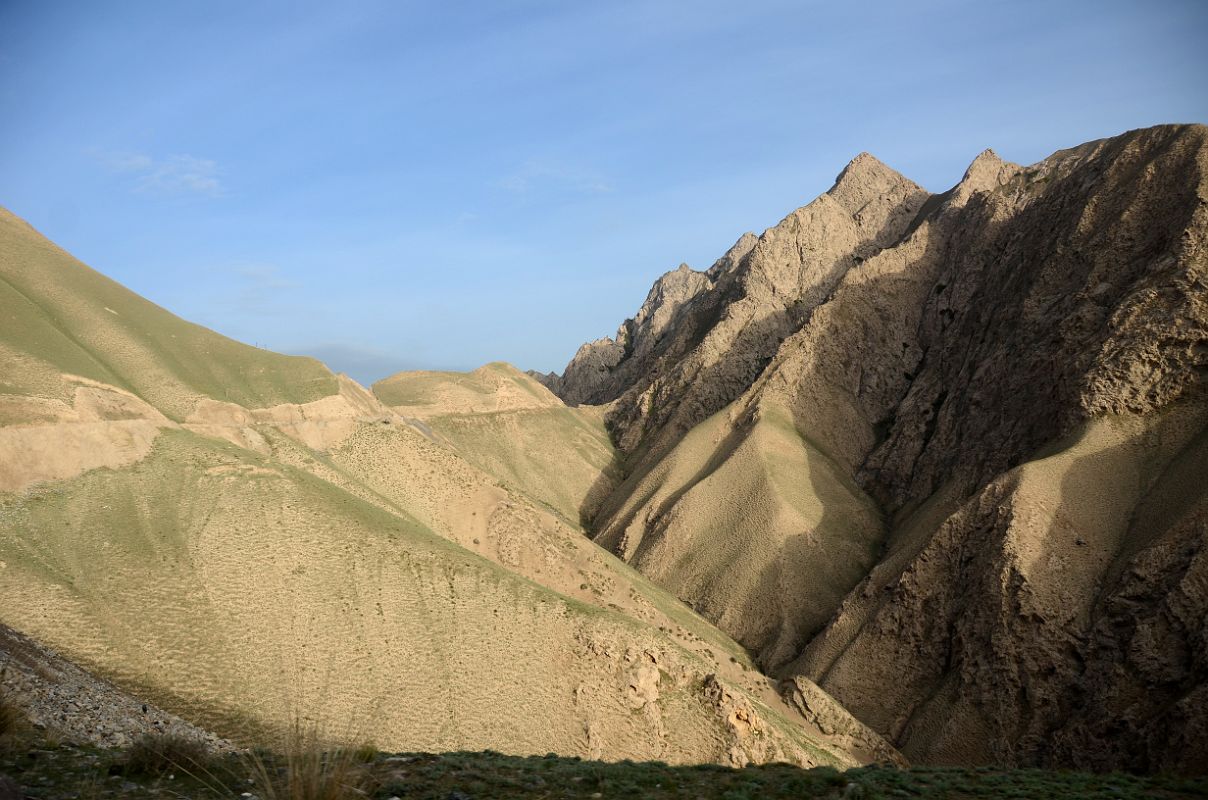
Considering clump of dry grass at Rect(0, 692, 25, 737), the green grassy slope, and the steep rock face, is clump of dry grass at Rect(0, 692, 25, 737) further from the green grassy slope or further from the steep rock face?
the steep rock face

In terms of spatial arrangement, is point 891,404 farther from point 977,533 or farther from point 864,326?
point 977,533

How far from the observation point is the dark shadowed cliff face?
1486 inches

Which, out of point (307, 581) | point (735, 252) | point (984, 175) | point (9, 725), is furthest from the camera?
point (735, 252)

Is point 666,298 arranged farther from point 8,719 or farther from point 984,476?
point 8,719

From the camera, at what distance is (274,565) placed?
33188mm

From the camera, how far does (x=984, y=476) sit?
55.0m

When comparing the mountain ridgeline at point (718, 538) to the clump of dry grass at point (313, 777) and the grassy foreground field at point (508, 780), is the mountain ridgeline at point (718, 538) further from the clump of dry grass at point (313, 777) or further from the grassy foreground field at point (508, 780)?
the clump of dry grass at point (313, 777)

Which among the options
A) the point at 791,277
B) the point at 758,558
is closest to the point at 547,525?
the point at 758,558

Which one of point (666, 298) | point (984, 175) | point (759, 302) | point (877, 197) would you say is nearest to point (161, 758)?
point (759, 302)

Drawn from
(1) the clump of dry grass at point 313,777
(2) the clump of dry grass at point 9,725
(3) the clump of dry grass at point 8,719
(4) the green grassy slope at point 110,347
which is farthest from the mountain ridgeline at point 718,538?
(1) the clump of dry grass at point 313,777

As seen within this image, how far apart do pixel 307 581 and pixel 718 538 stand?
36.3 m

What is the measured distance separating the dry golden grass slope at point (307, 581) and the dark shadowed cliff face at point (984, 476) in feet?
22.7

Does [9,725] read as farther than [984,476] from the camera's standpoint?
No

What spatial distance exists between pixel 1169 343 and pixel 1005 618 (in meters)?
18.5
